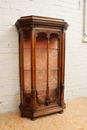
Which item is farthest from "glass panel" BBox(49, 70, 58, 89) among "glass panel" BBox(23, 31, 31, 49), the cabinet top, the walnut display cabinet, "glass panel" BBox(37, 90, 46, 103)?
the cabinet top

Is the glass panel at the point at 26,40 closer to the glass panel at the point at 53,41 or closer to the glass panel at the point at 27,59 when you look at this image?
the glass panel at the point at 27,59

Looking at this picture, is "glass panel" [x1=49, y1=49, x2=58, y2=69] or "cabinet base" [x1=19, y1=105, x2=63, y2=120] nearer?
"cabinet base" [x1=19, y1=105, x2=63, y2=120]

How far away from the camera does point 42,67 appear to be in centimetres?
156

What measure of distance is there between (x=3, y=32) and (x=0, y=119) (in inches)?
43.9

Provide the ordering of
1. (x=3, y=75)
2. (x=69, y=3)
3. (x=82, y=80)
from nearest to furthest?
(x=3, y=75) < (x=69, y=3) < (x=82, y=80)

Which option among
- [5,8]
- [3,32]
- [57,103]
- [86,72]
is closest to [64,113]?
[57,103]

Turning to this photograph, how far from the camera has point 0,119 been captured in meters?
1.49

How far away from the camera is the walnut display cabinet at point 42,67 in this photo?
1435mm

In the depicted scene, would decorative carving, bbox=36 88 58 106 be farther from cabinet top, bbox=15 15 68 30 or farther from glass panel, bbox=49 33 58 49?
cabinet top, bbox=15 15 68 30

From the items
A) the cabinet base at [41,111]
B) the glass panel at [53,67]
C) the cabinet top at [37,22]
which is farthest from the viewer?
the glass panel at [53,67]

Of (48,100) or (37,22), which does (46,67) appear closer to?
(48,100)

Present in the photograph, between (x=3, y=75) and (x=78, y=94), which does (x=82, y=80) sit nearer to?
(x=78, y=94)

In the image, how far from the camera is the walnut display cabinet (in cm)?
143

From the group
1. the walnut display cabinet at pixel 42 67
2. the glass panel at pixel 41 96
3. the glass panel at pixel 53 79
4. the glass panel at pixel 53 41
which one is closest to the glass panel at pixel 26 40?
the walnut display cabinet at pixel 42 67
